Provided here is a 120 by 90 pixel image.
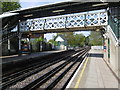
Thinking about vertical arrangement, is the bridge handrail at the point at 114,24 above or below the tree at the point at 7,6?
below

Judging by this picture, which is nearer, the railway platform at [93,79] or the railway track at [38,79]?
the railway platform at [93,79]

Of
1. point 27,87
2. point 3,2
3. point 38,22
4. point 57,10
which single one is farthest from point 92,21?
point 3,2

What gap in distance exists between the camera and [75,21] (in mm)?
17891

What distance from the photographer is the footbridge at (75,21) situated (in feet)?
42.0

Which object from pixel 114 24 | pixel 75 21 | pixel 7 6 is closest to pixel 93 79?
pixel 114 24

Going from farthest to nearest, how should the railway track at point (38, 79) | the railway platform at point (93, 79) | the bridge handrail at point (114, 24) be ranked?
1. the bridge handrail at point (114, 24)
2. the railway track at point (38, 79)
3. the railway platform at point (93, 79)

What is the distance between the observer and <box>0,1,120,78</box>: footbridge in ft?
42.0

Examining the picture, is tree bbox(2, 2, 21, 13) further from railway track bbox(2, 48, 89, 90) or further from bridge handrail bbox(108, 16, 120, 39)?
bridge handrail bbox(108, 16, 120, 39)

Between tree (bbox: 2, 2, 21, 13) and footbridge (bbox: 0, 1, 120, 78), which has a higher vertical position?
tree (bbox: 2, 2, 21, 13)

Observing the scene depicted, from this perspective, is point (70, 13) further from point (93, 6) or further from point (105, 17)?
point (105, 17)

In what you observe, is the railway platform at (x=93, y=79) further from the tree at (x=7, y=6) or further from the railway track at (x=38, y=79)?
the tree at (x=7, y=6)

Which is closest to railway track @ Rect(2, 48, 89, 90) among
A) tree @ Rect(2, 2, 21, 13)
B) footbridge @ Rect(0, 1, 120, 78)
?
footbridge @ Rect(0, 1, 120, 78)

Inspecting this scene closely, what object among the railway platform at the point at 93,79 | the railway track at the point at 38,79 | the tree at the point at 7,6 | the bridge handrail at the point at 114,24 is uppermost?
the tree at the point at 7,6

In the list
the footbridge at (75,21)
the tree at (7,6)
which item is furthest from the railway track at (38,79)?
the tree at (7,6)
